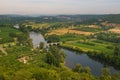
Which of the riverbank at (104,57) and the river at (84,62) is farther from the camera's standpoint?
the riverbank at (104,57)

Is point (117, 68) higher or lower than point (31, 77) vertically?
lower

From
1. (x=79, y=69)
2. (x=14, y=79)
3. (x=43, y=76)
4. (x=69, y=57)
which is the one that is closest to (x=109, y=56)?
(x=69, y=57)

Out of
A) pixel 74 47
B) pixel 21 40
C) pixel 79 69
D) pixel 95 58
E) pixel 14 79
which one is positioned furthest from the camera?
pixel 21 40

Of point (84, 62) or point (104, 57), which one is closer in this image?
point (84, 62)

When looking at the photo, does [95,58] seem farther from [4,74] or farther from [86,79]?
[4,74]

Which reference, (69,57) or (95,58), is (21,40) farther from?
(95,58)

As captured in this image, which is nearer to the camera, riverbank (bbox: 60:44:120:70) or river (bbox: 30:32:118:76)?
river (bbox: 30:32:118:76)

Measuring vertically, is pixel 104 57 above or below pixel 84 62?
above

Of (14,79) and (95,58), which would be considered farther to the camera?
(95,58)

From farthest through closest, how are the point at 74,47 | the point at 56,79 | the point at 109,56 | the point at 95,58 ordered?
1. the point at 74,47
2. the point at 95,58
3. the point at 109,56
4. the point at 56,79
